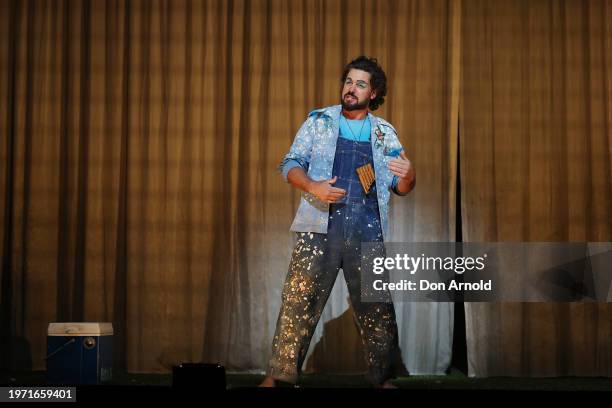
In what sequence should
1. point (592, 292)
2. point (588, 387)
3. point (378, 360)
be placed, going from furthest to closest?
point (592, 292), point (588, 387), point (378, 360)

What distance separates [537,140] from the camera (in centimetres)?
543

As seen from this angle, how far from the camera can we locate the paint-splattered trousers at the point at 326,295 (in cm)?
388

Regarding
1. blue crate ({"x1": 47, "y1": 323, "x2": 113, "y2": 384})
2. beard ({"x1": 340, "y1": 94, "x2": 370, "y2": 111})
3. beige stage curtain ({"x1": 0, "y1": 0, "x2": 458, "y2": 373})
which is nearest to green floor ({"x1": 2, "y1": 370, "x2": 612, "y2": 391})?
beige stage curtain ({"x1": 0, "y1": 0, "x2": 458, "y2": 373})

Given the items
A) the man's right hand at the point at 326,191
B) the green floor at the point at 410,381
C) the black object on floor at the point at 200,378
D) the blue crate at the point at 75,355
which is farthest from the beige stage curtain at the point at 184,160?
the black object on floor at the point at 200,378

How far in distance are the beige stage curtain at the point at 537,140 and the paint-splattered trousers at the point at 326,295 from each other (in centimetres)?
156

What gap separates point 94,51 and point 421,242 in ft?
7.89

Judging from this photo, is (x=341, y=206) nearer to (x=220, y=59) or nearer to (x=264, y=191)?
(x=264, y=191)

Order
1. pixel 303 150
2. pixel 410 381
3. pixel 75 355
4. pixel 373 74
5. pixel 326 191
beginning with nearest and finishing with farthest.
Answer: pixel 326 191 → pixel 303 150 → pixel 373 74 → pixel 75 355 → pixel 410 381

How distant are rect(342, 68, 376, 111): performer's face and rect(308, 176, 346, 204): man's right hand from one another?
19.5 inches

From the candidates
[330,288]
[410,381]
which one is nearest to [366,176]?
[330,288]

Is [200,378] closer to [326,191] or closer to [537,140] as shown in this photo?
[326,191]

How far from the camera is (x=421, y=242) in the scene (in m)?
5.37

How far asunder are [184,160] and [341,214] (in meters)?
1.75

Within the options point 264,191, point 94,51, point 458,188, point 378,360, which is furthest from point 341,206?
point 94,51
